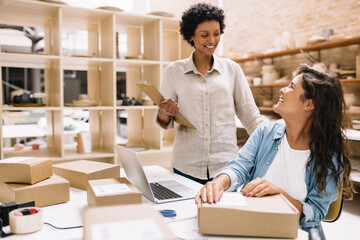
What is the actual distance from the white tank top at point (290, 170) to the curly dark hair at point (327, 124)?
5 centimetres

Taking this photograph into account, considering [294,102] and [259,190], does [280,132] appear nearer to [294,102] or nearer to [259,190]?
[294,102]

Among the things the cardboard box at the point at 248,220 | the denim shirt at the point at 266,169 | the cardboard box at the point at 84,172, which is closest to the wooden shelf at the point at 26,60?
the cardboard box at the point at 84,172

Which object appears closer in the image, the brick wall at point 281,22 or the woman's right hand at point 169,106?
the woman's right hand at point 169,106

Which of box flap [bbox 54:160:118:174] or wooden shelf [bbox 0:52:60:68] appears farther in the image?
wooden shelf [bbox 0:52:60:68]

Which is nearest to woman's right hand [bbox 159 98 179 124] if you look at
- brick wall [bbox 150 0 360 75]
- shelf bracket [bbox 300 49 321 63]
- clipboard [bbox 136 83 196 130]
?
clipboard [bbox 136 83 196 130]

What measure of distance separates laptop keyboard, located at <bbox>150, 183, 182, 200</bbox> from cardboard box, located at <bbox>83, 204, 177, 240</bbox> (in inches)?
25.4

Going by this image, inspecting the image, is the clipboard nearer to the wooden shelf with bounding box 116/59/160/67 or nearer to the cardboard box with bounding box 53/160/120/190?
the cardboard box with bounding box 53/160/120/190

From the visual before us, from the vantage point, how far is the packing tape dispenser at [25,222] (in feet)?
3.43

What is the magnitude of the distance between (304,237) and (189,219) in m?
0.38

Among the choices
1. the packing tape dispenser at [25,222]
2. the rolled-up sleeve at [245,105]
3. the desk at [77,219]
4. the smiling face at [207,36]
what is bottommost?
the desk at [77,219]

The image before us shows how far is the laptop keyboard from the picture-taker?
4.60 feet

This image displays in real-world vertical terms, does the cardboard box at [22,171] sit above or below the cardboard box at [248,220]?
above

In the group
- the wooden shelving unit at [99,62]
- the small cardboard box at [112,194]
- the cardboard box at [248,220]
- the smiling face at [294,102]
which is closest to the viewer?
the cardboard box at [248,220]

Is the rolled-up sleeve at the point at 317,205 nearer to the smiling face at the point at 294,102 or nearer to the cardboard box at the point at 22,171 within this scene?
the smiling face at the point at 294,102
